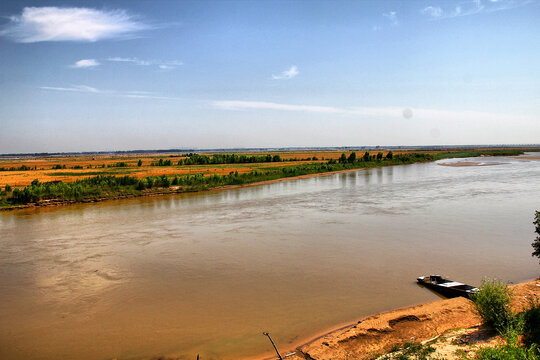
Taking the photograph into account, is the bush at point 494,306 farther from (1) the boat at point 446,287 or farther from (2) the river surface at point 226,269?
(2) the river surface at point 226,269

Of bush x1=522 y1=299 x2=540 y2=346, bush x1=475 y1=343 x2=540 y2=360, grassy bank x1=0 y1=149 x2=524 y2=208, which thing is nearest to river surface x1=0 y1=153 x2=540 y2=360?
bush x1=522 y1=299 x2=540 y2=346

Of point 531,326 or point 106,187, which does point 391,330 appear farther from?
point 106,187

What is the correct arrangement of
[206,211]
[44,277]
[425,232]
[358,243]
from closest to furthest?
1. [44,277]
2. [358,243]
3. [425,232]
4. [206,211]

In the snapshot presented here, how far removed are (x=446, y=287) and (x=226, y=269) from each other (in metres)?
5.93

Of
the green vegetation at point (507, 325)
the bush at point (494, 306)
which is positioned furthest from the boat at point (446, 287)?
the bush at point (494, 306)

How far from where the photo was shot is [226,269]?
10641 mm

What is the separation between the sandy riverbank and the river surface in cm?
51

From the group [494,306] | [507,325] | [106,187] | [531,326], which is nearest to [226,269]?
[494,306]

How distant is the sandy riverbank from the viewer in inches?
226

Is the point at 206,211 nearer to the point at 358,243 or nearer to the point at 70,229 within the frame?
the point at 70,229

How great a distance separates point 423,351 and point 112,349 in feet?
17.5

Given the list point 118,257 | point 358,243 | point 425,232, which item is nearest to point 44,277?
point 118,257

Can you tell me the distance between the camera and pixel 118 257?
39.5ft

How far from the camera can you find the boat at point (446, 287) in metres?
7.68
